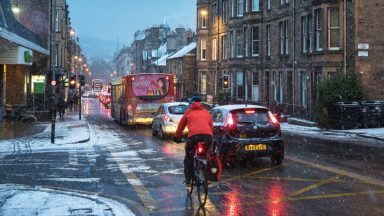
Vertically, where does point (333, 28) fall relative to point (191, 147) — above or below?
above

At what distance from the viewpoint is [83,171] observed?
1301cm

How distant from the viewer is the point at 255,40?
44.2 metres

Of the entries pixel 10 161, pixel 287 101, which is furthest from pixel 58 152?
pixel 287 101

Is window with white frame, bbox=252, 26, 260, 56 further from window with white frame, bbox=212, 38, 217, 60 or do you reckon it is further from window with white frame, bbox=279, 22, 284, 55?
window with white frame, bbox=212, 38, 217, 60

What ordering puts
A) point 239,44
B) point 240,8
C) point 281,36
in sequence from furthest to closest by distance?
point 240,8 → point 239,44 → point 281,36

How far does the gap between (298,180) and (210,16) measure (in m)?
50.4

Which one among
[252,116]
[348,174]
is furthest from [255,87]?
[348,174]

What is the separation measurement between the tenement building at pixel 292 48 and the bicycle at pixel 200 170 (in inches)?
872

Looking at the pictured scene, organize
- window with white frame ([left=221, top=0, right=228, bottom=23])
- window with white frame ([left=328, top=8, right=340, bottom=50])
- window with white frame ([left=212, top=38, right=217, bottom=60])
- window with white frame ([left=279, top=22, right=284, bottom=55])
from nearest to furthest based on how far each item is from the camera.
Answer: window with white frame ([left=328, top=8, right=340, bottom=50])
window with white frame ([left=279, top=22, right=284, bottom=55])
window with white frame ([left=221, top=0, right=228, bottom=23])
window with white frame ([left=212, top=38, right=217, bottom=60])

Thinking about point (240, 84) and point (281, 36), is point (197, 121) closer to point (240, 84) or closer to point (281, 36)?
point (281, 36)

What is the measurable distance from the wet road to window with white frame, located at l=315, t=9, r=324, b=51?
1432 cm

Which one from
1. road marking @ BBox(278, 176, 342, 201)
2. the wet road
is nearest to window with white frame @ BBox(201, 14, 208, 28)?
the wet road

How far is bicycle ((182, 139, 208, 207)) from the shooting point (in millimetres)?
8812

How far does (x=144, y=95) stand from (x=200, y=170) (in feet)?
68.4
